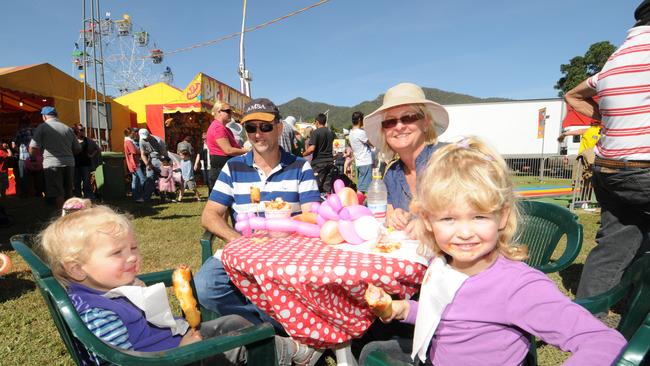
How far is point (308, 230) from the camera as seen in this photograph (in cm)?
201

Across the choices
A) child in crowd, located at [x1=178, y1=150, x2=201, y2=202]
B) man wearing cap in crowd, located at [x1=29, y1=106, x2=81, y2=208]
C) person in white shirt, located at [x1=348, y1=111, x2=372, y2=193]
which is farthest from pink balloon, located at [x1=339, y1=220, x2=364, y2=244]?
child in crowd, located at [x1=178, y1=150, x2=201, y2=202]

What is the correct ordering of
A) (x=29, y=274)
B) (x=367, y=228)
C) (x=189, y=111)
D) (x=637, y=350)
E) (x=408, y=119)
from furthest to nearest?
(x=189, y=111) → (x=29, y=274) → (x=408, y=119) → (x=367, y=228) → (x=637, y=350)

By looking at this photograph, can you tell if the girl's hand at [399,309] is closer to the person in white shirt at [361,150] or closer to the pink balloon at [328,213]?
the pink balloon at [328,213]

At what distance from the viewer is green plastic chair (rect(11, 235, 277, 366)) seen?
3.54ft

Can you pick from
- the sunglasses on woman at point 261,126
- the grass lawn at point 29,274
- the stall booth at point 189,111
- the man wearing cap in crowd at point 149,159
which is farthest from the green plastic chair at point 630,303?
the stall booth at point 189,111

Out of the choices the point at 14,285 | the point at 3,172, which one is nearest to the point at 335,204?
the point at 14,285

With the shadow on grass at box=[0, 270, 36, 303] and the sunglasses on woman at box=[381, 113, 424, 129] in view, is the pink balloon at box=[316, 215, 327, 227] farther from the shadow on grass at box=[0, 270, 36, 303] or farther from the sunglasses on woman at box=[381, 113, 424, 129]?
the shadow on grass at box=[0, 270, 36, 303]

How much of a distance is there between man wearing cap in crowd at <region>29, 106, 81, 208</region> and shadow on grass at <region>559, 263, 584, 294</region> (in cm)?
743

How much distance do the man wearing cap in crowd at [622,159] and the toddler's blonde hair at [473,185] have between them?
52.8 inches

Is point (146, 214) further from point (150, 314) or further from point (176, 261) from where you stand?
point (150, 314)

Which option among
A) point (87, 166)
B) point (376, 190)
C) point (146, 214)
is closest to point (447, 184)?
point (376, 190)

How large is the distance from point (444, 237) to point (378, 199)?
0.96 m

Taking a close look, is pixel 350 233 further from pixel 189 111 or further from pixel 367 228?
pixel 189 111

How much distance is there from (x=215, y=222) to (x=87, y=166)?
7.49 m
